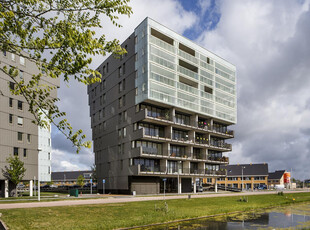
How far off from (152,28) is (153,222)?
42.9 metres

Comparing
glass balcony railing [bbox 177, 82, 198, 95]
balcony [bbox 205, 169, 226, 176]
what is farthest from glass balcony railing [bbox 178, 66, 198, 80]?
balcony [bbox 205, 169, 226, 176]

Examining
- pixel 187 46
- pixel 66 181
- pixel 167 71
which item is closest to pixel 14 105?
pixel 167 71

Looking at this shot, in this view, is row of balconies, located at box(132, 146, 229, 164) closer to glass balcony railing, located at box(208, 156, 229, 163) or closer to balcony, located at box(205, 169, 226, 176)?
glass balcony railing, located at box(208, 156, 229, 163)

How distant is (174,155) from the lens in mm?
58812

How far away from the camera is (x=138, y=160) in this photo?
5594 cm

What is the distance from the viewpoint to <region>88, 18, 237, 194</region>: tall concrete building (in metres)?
55.0

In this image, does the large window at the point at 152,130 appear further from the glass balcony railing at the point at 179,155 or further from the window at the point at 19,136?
the window at the point at 19,136

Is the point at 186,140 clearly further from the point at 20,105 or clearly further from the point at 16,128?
the point at 20,105

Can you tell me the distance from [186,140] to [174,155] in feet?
16.0

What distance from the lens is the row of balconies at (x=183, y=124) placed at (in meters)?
54.0

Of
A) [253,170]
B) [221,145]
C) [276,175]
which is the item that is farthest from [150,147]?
[276,175]

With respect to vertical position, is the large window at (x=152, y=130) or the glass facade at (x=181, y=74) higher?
the glass facade at (x=181, y=74)

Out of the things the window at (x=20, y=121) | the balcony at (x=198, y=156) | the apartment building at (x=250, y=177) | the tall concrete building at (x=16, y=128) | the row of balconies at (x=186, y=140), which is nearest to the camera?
the tall concrete building at (x=16, y=128)

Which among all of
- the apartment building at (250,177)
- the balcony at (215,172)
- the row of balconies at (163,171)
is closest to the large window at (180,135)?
the row of balconies at (163,171)
